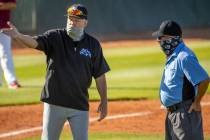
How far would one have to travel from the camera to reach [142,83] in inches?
621

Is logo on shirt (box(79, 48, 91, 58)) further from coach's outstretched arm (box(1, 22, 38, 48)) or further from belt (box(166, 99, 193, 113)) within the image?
belt (box(166, 99, 193, 113))

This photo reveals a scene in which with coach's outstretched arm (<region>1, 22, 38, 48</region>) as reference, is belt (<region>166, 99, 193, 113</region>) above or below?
below

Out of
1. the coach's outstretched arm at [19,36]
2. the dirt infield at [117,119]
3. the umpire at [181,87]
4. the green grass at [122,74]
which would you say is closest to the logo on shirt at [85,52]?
the coach's outstretched arm at [19,36]

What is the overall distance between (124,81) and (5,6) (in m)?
3.48

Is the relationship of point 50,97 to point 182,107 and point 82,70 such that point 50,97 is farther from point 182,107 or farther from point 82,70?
point 182,107

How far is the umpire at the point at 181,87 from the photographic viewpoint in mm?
7348

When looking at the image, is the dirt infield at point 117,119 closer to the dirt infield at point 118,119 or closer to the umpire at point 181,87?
the dirt infield at point 118,119

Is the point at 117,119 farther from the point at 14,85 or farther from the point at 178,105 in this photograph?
the point at 178,105

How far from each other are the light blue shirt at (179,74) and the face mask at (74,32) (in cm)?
97

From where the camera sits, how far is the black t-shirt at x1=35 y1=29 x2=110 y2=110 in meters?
7.72

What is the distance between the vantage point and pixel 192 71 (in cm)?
732

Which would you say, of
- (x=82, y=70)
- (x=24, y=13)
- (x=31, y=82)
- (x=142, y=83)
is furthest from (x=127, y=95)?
(x=24, y=13)

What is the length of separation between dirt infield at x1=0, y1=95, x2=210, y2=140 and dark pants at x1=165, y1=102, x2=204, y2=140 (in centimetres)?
344

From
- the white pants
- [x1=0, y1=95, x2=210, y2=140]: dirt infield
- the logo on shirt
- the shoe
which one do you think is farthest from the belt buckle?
the shoe
